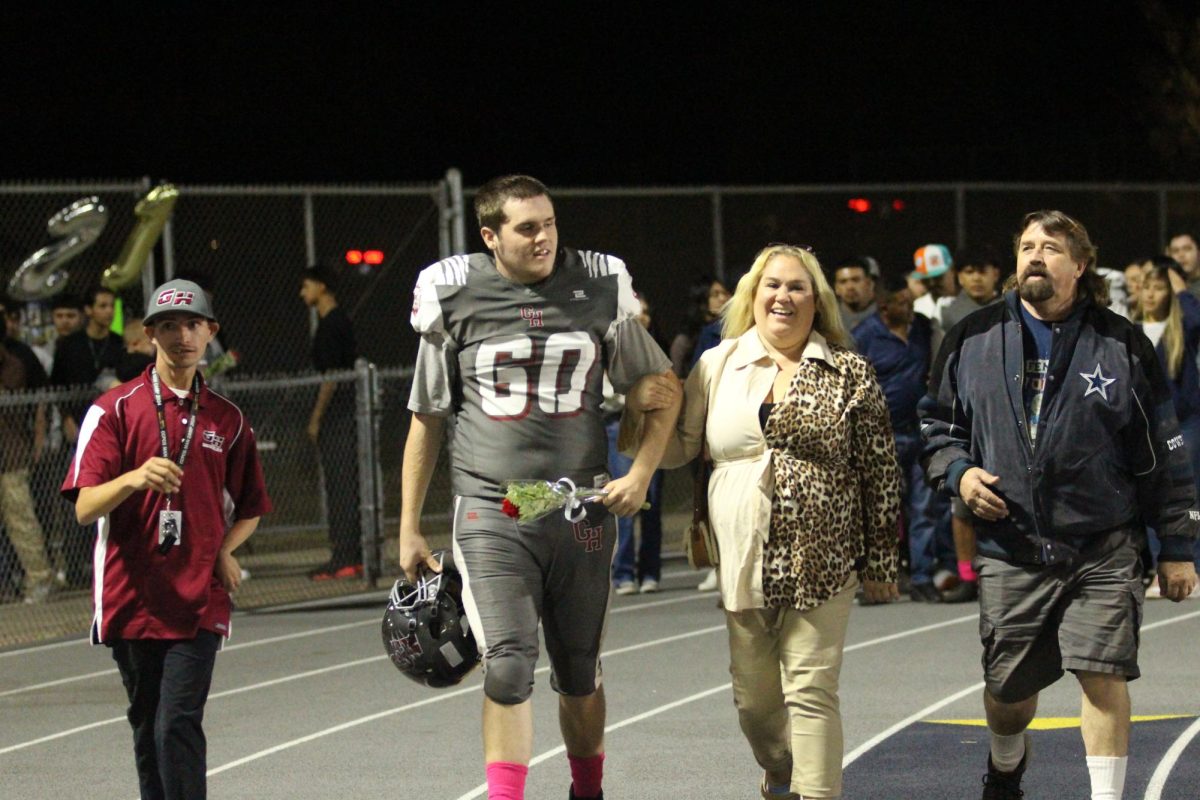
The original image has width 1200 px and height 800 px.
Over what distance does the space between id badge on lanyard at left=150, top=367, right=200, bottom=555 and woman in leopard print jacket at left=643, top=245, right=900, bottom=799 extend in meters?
1.58

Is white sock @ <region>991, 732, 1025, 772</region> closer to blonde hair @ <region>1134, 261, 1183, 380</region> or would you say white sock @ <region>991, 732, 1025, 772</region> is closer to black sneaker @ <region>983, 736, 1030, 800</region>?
black sneaker @ <region>983, 736, 1030, 800</region>

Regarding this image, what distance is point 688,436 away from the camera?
6.66 metres

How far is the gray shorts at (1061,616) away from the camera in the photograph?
6227 mm

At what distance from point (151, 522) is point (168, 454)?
0.22 m

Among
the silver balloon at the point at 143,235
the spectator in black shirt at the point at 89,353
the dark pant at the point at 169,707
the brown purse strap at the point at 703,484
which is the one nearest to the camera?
the dark pant at the point at 169,707

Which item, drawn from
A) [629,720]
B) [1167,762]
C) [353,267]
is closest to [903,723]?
[629,720]

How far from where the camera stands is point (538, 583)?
6285 mm

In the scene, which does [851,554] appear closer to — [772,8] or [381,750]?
[381,750]

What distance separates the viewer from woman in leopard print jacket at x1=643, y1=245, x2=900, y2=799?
249 inches

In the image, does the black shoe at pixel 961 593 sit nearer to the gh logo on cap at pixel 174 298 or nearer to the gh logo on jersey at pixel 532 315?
the gh logo on jersey at pixel 532 315

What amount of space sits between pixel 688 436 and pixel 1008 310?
44.6 inches

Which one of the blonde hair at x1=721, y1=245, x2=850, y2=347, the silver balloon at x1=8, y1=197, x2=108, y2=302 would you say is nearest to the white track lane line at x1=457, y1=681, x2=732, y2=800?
the blonde hair at x1=721, y1=245, x2=850, y2=347

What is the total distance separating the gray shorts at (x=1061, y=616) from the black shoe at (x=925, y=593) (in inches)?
231

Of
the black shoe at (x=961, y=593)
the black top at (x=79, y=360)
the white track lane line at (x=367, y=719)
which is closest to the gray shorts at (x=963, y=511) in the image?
the white track lane line at (x=367, y=719)
